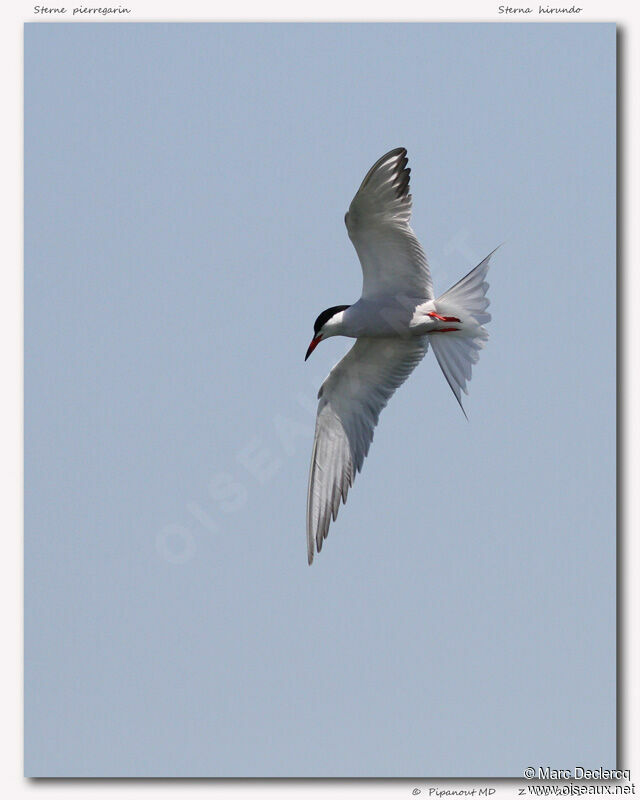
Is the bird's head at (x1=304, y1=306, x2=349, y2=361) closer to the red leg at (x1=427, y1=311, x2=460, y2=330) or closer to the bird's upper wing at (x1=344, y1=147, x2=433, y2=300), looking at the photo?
the bird's upper wing at (x1=344, y1=147, x2=433, y2=300)

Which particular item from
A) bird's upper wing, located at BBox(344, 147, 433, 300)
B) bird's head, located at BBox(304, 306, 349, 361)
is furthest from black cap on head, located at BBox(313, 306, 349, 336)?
bird's upper wing, located at BBox(344, 147, 433, 300)

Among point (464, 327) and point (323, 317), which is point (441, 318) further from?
point (323, 317)

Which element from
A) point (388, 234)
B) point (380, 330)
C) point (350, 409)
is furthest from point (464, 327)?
point (350, 409)

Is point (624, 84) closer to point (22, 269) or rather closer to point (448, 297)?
point (448, 297)

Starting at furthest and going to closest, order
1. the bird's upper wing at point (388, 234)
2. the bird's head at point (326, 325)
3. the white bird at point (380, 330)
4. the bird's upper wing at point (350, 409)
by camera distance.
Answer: the bird's upper wing at point (350, 409) → the bird's head at point (326, 325) → the white bird at point (380, 330) → the bird's upper wing at point (388, 234)

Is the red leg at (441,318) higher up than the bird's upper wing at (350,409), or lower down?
higher up

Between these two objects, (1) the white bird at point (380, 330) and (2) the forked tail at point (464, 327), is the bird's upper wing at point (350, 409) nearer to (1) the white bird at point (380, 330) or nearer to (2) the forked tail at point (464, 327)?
(1) the white bird at point (380, 330)

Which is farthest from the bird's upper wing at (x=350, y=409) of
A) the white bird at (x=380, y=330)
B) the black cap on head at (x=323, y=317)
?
the black cap on head at (x=323, y=317)
